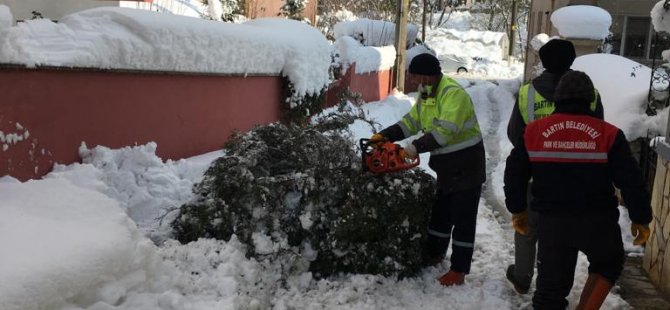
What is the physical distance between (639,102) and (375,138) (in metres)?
3.60

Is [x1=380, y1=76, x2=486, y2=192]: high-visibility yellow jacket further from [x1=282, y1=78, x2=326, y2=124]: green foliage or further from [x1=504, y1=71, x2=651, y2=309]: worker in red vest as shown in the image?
[x1=282, y1=78, x2=326, y2=124]: green foliage

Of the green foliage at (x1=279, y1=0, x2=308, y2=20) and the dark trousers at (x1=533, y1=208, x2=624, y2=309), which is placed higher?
the green foliage at (x1=279, y1=0, x2=308, y2=20)

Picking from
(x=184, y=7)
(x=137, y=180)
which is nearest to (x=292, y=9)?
(x=184, y=7)

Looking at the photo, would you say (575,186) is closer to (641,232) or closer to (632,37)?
(641,232)

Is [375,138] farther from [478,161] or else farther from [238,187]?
[238,187]

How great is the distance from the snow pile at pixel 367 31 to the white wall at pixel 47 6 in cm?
1148

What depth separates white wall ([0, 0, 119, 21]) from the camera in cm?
838

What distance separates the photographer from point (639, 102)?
23.0ft

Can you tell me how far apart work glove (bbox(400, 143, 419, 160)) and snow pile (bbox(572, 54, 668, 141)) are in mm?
3009

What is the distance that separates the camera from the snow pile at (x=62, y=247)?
3.10 m

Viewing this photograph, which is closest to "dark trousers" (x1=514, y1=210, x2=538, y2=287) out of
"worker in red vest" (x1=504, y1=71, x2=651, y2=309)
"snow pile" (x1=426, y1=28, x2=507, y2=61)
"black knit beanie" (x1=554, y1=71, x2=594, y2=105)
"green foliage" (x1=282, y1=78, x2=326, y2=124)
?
"worker in red vest" (x1=504, y1=71, x2=651, y2=309)

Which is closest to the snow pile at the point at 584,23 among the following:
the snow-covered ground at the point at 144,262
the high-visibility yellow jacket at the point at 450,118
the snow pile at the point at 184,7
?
the snow-covered ground at the point at 144,262

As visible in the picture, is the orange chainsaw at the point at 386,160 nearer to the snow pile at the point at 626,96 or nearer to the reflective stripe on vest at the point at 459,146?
the reflective stripe on vest at the point at 459,146

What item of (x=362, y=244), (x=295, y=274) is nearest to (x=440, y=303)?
(x=362, y=244)
